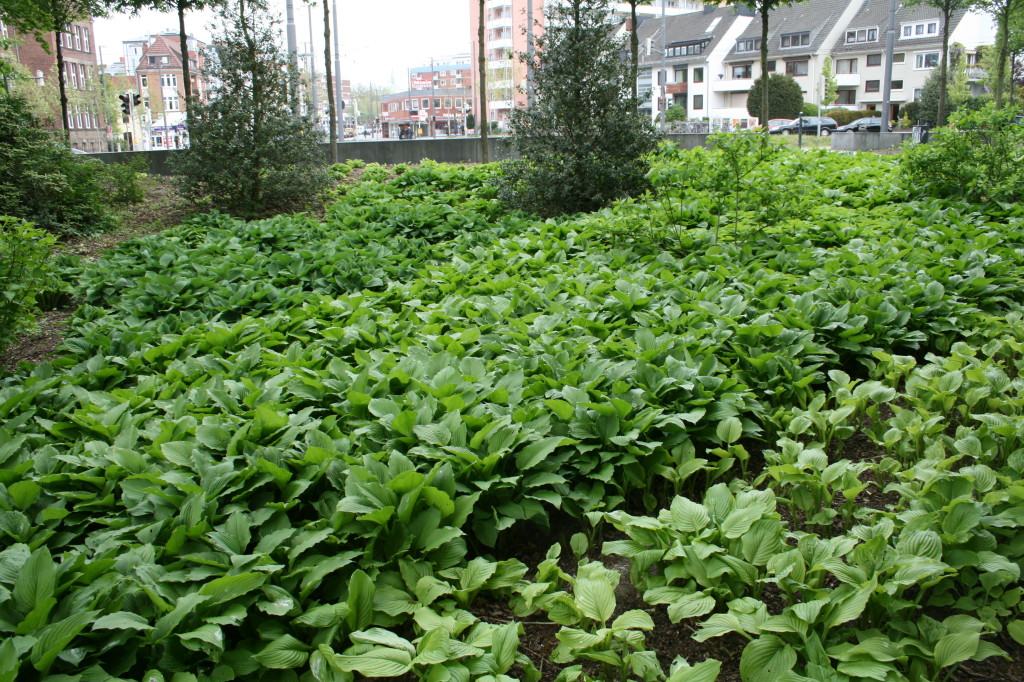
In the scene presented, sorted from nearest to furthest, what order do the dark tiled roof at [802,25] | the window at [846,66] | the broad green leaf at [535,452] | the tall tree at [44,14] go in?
the broad green leaf at [535,452]
the tall tree at [44,14]
the window at [846,66]
the dark tiled roof at [802,25]

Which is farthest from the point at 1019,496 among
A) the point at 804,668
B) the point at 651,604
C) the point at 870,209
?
the point at 870,209

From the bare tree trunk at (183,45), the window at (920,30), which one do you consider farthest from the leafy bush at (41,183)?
the window at (920,30)

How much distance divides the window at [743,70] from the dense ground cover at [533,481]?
6138cm

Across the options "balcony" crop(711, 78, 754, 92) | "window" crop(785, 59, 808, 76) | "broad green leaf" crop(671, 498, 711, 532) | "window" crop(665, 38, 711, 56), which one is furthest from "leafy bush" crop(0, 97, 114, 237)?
"window" crop(665, 38, 711, 56)

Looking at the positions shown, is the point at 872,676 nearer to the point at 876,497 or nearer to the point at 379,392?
the point at 876,497

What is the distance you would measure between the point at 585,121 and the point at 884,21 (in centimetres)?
5707

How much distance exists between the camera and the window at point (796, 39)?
59281 millimetres

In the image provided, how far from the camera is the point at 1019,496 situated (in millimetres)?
2689

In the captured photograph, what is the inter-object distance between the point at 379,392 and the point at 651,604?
6.00ft

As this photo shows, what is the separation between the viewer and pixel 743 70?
2441 inches

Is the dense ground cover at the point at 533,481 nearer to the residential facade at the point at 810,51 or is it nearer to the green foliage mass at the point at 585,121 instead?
the green foliage mass at the point at 585,121

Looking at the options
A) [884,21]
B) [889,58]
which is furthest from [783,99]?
[889,58]

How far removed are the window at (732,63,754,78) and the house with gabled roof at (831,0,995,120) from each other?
245 inches

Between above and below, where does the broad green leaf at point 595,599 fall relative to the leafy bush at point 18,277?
A: below
